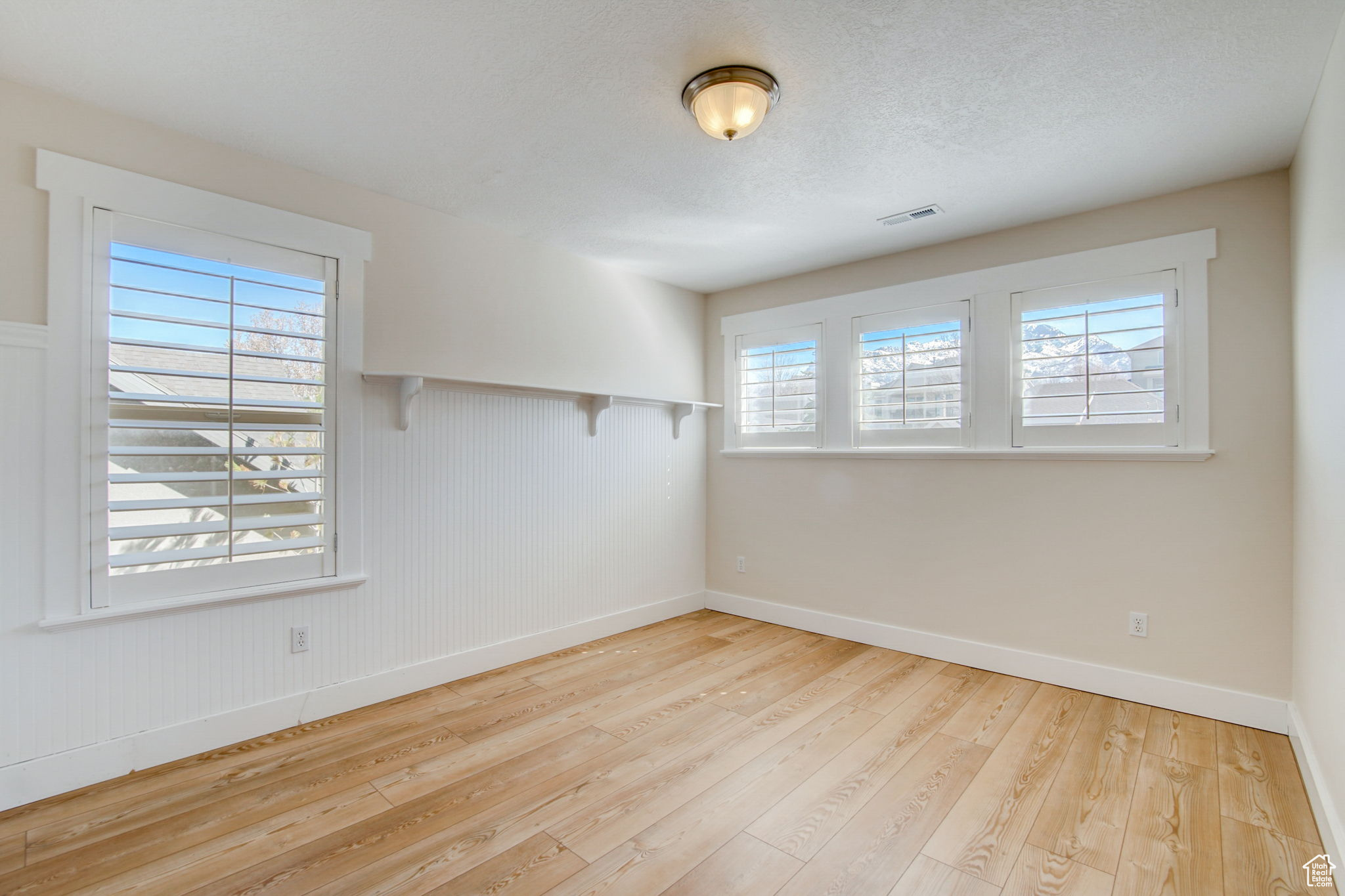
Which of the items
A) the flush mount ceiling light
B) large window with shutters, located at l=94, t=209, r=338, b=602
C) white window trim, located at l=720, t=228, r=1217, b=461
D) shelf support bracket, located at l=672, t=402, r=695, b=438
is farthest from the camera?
shelf support bracket, located at l=672, t=402, r=695, b=438

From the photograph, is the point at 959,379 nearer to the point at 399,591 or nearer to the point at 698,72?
the point at 698,72

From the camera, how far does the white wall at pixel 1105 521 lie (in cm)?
259

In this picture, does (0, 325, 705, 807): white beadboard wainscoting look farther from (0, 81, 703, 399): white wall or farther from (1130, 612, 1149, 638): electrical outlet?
(1130, 612, 1149, 638): electrical outlet

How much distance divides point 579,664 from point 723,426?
6.73 feet

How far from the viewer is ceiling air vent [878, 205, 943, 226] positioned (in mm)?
3031

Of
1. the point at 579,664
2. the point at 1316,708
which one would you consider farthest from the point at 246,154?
the point at 1316,708

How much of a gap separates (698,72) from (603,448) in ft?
7.85

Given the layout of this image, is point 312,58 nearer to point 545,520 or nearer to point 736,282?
point 545,520

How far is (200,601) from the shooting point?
7.77 feet

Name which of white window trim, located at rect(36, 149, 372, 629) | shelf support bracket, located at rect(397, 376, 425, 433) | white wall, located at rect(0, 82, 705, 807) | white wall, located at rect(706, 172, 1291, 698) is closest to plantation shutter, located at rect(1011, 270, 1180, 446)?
white wall, located at rect(706, 172, 1291, 698)

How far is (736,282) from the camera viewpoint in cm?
442

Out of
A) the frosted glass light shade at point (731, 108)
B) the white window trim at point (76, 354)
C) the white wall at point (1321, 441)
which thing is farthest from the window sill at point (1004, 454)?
the white window trim at point (76, 354)

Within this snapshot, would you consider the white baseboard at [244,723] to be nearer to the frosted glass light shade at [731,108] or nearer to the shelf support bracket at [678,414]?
the shelf support bracket at [678,414]

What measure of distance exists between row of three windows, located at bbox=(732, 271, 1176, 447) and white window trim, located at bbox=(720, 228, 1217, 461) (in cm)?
4
